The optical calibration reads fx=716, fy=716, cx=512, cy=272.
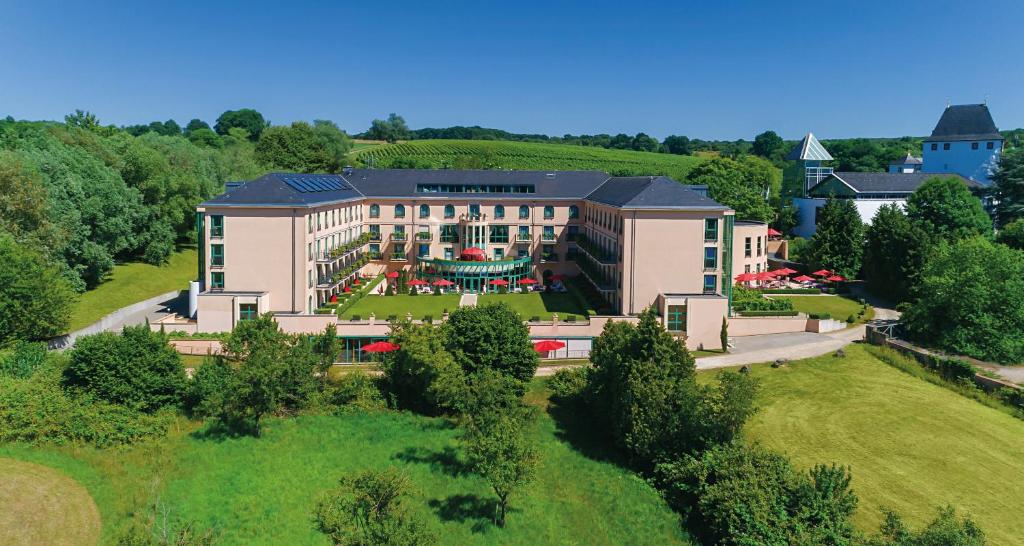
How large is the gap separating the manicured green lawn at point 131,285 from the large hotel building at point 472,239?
8.37m

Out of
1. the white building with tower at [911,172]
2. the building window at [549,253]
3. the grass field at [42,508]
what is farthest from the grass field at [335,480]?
the white building with tower at [911,172]

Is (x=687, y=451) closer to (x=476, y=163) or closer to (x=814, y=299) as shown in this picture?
(x=814, y=299)

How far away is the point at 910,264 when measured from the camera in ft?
180

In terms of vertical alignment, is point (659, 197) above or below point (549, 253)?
above

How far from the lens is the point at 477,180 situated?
2746 inches

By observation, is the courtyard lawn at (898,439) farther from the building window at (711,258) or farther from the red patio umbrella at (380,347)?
the red patio umbrella at (380,347)

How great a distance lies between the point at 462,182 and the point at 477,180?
64.9 inches

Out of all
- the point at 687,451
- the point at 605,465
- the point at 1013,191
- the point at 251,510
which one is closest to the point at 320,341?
the point at 251,510

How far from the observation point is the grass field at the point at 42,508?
24531 mm

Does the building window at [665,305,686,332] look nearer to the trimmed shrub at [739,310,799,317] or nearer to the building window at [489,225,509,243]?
the trimmed shrub at [739,310,799,317]

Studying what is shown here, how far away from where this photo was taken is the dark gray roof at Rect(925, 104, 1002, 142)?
85250mm

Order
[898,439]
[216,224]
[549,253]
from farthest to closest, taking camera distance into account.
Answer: [549,253] → [216,224] → [898,439]

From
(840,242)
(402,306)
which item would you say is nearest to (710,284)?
(402,306)

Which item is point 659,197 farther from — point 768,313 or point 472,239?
point 472,239
